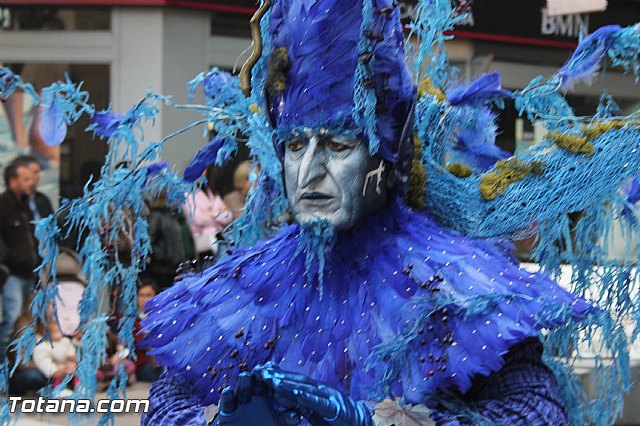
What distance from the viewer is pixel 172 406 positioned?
2742mm

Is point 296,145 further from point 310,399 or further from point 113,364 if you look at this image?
point 113,364

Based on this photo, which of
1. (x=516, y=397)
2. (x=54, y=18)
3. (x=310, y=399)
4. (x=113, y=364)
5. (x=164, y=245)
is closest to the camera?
(x=310, y=399)

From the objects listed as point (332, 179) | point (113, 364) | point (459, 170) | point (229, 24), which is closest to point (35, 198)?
point (113, 364)

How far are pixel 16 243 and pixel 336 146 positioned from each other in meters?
4.36

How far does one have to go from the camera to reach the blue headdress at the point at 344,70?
2.57 m

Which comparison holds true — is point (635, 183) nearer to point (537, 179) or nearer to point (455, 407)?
point (537, 179)

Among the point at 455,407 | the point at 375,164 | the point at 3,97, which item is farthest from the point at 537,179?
the point at 3,97

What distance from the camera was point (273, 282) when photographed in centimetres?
284

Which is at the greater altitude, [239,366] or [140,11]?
[140,11]

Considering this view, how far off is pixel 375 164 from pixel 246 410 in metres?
Result: 0.68

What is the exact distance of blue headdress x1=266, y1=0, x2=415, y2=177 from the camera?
8.43ft

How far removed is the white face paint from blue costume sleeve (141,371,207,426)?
1.75 ft

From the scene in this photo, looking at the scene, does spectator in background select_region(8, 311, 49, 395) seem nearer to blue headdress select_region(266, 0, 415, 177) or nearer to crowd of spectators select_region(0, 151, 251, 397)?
crowd of spectators select_region(0, 151, 251, 397)

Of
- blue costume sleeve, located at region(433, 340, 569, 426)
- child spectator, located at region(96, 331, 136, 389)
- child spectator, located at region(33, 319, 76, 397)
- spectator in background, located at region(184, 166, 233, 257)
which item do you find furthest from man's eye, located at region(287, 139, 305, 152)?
child spectator, located at region(33, 319, 76, 397)
